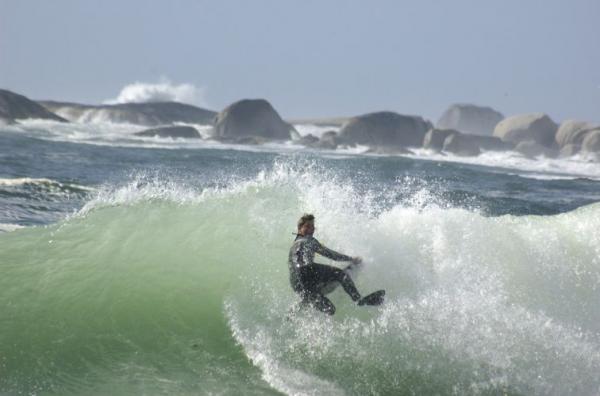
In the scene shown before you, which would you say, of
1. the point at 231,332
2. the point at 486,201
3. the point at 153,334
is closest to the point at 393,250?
the point at 231,332

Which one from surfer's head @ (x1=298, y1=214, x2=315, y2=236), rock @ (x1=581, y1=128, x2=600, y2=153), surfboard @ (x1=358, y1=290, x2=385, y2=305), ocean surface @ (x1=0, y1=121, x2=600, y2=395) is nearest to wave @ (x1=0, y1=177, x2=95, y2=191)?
ocean surface @ (x1=0, y1=121, x2=600, y2=395)

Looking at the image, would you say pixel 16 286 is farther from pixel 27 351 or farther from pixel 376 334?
pixel 376 334

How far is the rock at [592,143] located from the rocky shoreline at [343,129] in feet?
0.33

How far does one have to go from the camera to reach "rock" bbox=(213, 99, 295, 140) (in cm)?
8188

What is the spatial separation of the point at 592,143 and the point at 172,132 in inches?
1757

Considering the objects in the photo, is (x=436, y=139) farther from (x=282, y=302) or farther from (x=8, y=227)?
(x=282, y=302)

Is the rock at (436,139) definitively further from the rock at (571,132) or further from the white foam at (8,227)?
the white foam at (8,227)

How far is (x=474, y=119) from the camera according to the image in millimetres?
147375

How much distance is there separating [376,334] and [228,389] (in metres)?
1.84

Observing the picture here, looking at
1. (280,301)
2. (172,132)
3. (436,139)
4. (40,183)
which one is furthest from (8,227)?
(436,139)

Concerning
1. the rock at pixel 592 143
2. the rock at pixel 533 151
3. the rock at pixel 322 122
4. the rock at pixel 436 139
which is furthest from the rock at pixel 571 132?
the rock at pixel 322 122

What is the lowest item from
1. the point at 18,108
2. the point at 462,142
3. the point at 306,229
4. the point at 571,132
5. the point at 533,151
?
the point at 533,151

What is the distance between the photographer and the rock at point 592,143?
73688mm

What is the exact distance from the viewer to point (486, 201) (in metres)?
26.5
